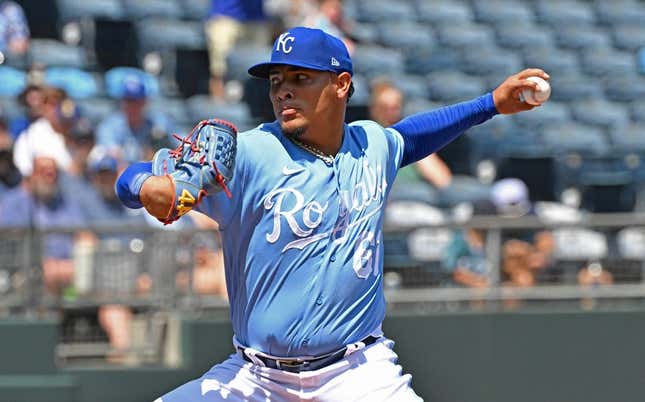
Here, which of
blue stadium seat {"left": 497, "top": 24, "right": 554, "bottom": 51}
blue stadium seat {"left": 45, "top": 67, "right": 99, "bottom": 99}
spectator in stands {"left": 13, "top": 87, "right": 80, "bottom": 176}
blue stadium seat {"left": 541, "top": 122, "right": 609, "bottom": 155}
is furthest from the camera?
blue stadium seat {"left": 497, "top": 24, "right": 554, "bottom": 51}

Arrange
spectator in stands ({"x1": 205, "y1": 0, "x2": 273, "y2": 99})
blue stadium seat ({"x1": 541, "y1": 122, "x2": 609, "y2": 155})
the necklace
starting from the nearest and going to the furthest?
the necklace → spectator in stands ({"x1": 205, "y1": 0, "x2": 273, "y2": 99}) → blue stadium seat ({"x1": 541, "y1": 122, "x2": 609, "y2": 155})

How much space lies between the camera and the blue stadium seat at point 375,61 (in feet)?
35.4

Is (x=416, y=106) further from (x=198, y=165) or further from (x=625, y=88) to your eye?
(x=198, y=165)

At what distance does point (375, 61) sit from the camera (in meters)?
11.0

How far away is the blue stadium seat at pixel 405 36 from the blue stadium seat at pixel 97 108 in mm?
3243

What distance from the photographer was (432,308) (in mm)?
7891

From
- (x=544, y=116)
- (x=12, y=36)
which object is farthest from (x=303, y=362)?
(x=544, y=116)

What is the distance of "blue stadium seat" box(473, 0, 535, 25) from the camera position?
12.5 m

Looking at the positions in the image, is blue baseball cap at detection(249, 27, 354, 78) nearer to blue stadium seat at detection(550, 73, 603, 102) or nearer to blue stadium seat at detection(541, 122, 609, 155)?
blue stadium seat at detection(541, 122, 609, 155)

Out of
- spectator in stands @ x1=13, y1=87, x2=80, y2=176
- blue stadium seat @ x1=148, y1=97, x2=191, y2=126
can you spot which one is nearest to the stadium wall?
spectator in stands @ x1=13, y1=87, x2=80, y2=176

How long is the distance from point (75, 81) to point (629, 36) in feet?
19.1

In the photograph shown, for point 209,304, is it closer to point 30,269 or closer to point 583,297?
point 30,269

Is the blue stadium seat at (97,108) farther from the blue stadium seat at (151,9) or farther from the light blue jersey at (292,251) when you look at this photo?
the light blue jersey at (292,251)

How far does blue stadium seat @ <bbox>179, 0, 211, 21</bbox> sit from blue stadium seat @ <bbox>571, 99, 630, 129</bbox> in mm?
3386
